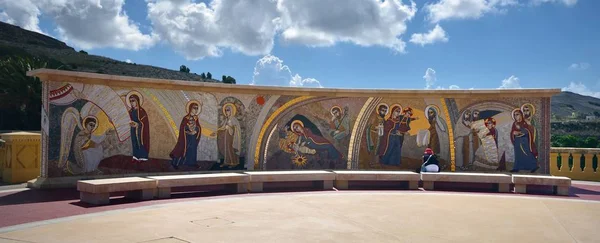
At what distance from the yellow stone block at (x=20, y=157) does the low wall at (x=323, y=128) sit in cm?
282

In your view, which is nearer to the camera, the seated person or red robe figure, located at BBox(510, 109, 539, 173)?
the seated person

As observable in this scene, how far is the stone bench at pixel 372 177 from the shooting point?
49.5 feet

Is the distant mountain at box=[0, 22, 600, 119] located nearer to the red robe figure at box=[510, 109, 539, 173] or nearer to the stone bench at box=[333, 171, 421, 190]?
the stone bench at box=[333, 171, 421, 190]

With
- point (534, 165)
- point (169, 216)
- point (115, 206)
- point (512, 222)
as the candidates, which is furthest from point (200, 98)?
point (534, 165)

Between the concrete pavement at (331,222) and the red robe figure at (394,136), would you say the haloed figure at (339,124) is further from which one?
the concrete pavement at (331,222)

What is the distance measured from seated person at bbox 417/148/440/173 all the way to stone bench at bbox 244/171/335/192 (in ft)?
10.9

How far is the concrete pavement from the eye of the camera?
26.1ft

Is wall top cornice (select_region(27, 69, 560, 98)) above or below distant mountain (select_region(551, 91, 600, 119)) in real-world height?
below

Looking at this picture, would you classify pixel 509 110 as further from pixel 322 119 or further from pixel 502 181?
pixel 322 119

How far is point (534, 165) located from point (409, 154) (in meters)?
4.35

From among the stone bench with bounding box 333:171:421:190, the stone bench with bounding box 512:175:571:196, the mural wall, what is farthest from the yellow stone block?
the stone bench with bounding box 512:175:571:196

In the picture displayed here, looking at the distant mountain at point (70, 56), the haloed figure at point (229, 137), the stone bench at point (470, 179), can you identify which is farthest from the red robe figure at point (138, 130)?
the distant mountain at point (70, 56)

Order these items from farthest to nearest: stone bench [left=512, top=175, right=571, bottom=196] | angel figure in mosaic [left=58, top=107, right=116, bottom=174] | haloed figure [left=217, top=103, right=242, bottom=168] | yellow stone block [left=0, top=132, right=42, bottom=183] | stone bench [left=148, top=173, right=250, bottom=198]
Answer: haloed figure [left=217, top=103, right=242, bottom=168]
yellow stone block [left=0, top=132, right=42, bottom=183]
stone bench [left=512, top=175, right=571, bottom=196]
angel figure in mosaic [left=58, top=107, right=116, bottom=174]
stone bench [left=148, top=173, right=250, bottom=198]

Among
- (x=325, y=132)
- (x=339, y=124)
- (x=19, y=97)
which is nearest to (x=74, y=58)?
(x=19, y=97)
